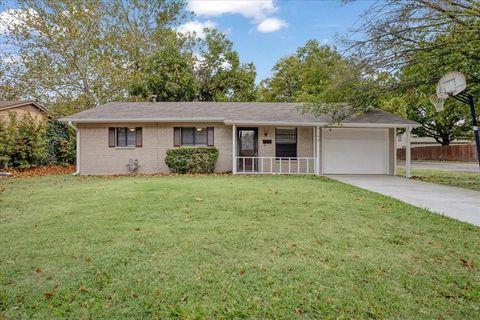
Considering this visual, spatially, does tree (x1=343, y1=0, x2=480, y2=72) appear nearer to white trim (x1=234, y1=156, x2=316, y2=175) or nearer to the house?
the house

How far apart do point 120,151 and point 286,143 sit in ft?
24.8

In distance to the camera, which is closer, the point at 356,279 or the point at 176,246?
the point at 356,279

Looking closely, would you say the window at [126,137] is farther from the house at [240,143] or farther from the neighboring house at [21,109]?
the neighboring house at [21,109]

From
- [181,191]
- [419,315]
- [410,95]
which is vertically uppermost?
[410,95]

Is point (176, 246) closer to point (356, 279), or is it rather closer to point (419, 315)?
point (356, 279)

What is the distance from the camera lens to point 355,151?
14.5 meters

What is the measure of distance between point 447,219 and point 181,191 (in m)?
5.93

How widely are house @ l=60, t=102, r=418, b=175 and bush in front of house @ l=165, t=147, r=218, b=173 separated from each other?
0.73 meters

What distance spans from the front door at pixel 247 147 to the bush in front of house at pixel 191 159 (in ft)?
4.94

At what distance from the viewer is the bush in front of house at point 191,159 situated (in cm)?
1339

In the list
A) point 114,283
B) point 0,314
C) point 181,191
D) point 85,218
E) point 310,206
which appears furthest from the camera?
point 181,191

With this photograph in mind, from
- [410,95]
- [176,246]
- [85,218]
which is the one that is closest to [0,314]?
[176,246]

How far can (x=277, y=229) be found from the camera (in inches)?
194

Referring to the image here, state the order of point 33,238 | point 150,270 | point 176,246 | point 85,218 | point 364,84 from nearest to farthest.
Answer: point 150,270, point 176,246, point 33,238, point 85,218, point 364,84
